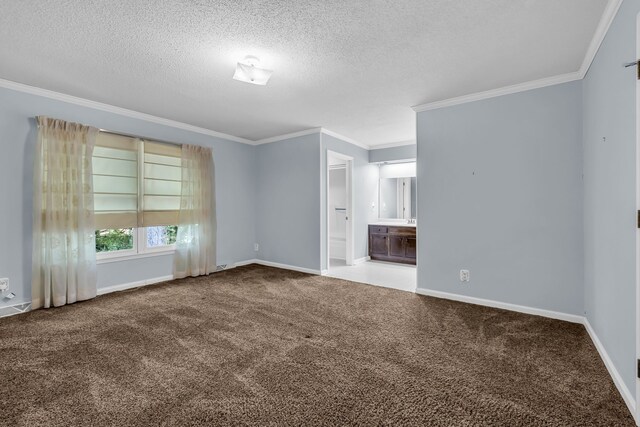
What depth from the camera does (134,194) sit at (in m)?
4.21

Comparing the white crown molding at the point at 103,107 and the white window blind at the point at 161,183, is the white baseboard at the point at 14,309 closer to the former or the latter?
the white window blind at the point at 161,183

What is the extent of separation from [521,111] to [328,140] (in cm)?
286

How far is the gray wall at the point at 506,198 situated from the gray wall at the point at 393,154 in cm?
216

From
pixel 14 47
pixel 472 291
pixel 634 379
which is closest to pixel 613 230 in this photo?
pixel 634 379

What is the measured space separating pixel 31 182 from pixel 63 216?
1.58 ft

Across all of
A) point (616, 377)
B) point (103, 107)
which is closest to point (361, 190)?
point (103, 107)

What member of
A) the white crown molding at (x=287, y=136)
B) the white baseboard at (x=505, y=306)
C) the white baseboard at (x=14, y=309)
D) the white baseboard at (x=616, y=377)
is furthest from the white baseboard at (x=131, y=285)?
the white baseboard at (x=616, y=377)

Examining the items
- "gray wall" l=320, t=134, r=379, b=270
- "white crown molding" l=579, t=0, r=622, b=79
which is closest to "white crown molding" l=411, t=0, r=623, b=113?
"white crown molding" l=579, t=0, r=622, b=79

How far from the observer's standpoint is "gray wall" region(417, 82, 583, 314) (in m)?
3.00

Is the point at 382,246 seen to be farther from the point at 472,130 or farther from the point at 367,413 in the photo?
the point at 367,413

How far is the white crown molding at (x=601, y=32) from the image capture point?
76.9 inches

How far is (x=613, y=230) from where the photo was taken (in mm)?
2035

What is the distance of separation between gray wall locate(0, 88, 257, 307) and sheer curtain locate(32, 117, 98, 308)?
0.53ft

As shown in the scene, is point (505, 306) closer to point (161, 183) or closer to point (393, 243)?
point (393, 243)
